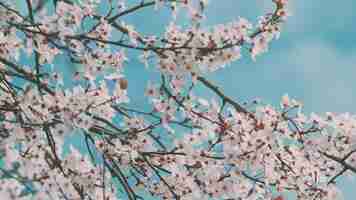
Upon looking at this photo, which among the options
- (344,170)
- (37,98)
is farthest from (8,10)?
(344,170)

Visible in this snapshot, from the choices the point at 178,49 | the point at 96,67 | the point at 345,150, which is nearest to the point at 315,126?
the point at 345,150

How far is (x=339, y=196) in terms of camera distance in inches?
255

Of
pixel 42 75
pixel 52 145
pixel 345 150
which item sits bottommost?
pixel 52 145

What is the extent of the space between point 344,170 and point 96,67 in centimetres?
270

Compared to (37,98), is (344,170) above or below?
above

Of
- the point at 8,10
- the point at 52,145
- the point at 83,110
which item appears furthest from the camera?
the point at 8,10

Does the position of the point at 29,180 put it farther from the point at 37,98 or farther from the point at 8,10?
the point at 8,10

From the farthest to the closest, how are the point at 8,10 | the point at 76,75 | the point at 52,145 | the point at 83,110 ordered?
1. the point at 8,10
2. the point at 76,75
3. the point at 52,145
4. the point at 83,110

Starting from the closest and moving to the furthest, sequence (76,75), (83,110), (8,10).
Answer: (83,110) < (76,75) < (8,10)

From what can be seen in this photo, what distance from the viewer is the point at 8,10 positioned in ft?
22.4

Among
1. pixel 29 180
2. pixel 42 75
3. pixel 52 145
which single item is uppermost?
pixel 42 75

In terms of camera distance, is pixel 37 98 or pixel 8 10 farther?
pixel 8 10

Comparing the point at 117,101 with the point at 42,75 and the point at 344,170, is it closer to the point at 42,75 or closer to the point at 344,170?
the point at 42,75

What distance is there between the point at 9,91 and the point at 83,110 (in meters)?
0.85
